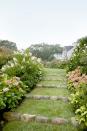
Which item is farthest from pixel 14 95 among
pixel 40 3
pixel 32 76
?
pixel 40 3

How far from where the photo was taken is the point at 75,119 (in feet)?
24.6

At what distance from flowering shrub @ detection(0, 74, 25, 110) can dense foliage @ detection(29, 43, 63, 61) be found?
4524 cm

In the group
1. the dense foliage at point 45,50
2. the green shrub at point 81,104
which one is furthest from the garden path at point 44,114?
the dense foliage at point 45,50

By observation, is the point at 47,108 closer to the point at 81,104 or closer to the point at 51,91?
the point at 81,104

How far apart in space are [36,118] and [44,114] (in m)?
0.31

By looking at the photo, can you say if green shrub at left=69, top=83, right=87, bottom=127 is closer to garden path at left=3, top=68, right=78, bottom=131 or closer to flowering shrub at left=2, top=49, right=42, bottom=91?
garden path at left=3, top=68, right=78, bottom=131

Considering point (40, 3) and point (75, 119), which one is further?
point (40, 3)

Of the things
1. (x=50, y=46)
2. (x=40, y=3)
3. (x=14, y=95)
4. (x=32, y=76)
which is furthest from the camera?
(x=50, y=46)

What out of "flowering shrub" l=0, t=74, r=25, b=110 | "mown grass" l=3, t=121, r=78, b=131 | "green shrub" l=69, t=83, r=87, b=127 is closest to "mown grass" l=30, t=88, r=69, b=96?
"flowering shrub" l=0, t=74, r=25, b=110

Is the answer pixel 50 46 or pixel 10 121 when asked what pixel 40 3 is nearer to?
pixel 10 121

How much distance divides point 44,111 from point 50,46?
189 ft

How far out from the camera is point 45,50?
60031mm

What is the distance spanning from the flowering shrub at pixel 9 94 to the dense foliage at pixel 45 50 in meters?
45.2

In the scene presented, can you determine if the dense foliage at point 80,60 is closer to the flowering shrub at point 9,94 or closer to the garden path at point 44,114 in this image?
the garden path at point 44,114
